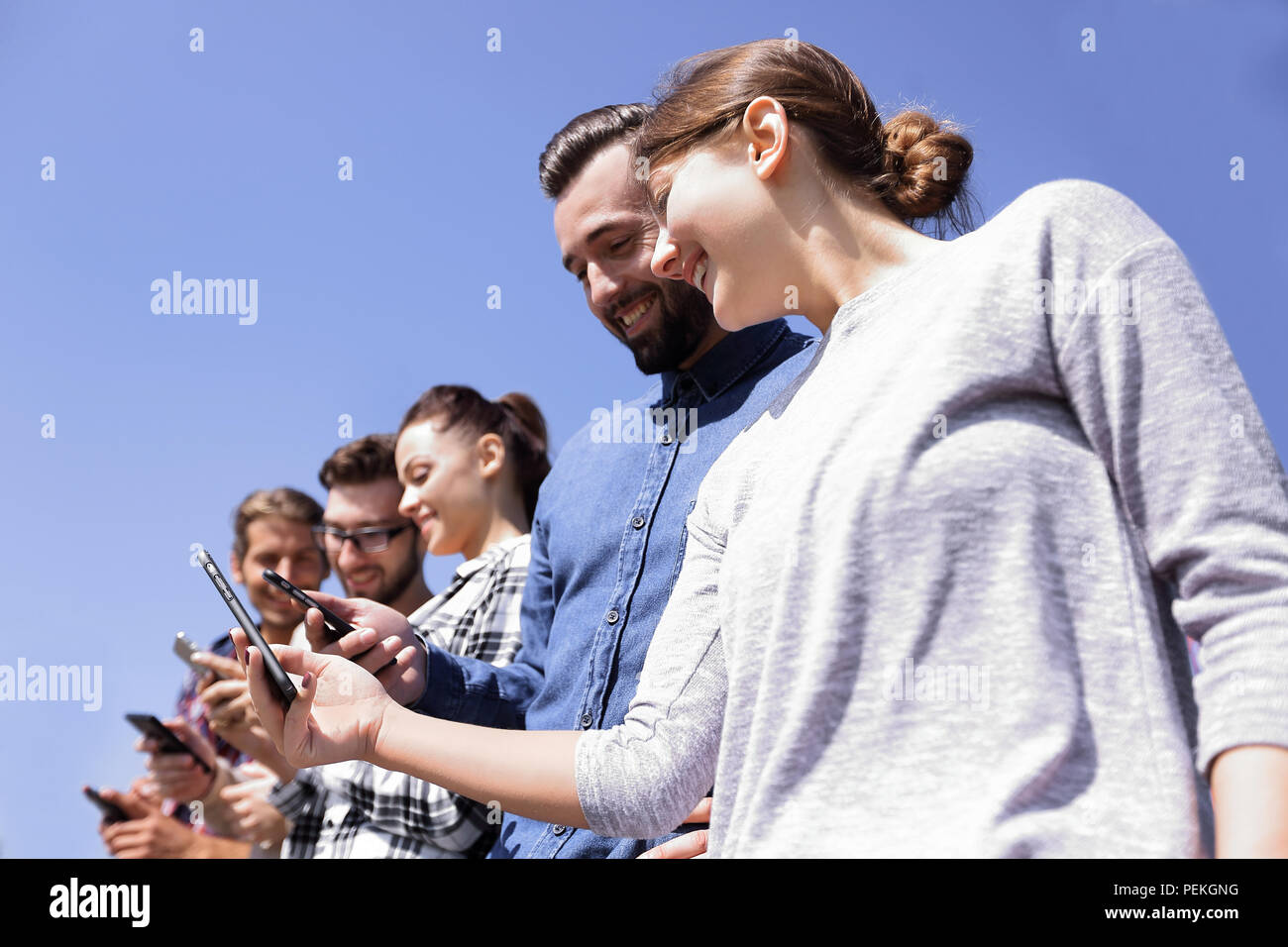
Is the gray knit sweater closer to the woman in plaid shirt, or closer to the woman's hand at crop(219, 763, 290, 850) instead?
the woman in plaid shirt

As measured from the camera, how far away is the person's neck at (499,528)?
400cm

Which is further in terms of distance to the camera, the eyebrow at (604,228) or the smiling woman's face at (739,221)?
the eyebrow at (604,228)

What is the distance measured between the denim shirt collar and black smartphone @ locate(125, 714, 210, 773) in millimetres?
2486

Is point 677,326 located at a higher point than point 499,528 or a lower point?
higher

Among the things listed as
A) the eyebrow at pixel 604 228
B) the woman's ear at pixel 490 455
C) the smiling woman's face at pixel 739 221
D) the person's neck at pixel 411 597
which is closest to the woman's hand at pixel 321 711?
the smiling woman's face at pixel 739 221

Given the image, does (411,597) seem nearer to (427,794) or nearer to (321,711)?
(427,794)

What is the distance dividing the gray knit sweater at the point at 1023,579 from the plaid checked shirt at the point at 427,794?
6.30 feet

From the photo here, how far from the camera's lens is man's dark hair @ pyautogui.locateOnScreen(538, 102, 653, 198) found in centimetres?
303

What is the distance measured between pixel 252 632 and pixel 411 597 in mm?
2992

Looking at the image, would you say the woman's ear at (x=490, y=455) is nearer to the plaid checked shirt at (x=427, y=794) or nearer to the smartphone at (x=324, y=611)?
Answer: the plaid checked shirt at (x=427, y=794)

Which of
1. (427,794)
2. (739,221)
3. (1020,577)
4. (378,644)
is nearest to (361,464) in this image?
(427,794)

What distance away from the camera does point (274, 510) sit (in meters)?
5.39
